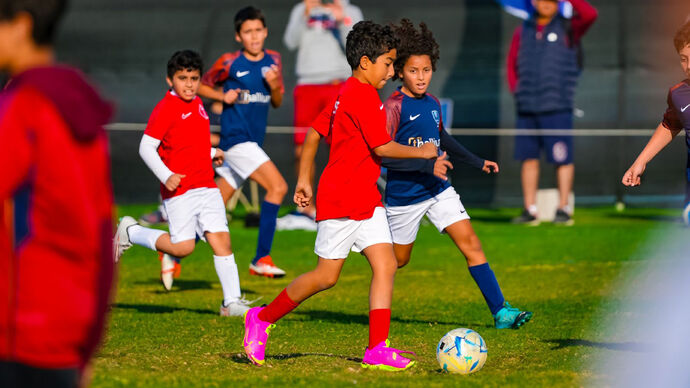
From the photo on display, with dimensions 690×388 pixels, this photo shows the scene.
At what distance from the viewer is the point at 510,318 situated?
673cm

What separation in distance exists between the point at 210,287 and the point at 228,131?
137 centimetres

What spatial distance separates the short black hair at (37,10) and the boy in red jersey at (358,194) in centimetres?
281

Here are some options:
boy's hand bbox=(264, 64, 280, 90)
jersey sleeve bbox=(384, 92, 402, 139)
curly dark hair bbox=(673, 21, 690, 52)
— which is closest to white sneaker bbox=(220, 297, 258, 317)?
jersey sleeve bbox=(384, 92, 402, 139)

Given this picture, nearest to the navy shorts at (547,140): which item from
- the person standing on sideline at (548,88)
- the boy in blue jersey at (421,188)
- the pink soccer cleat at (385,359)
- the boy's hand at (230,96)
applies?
the person standing on sideline at (548,88)

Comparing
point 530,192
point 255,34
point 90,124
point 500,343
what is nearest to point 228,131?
point 255,34

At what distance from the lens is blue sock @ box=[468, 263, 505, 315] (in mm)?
6758

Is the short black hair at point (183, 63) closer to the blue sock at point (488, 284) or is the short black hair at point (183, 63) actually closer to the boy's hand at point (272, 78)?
the boy's hand at point (272, 78)

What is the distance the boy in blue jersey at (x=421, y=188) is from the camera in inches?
265

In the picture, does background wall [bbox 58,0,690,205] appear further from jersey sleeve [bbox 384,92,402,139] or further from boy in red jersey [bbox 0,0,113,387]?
boy in red jersey [bbox 0,0,113,387]

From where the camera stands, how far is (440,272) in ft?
32.1

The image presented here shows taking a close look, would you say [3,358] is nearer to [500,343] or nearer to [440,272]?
[500,343]

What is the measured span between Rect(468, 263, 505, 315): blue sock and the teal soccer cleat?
2.1 inches

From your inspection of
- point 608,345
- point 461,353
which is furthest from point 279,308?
point 608,345

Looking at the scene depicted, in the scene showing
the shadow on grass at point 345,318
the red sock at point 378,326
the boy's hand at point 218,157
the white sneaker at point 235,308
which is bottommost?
the shadow on grass at point 345,318
